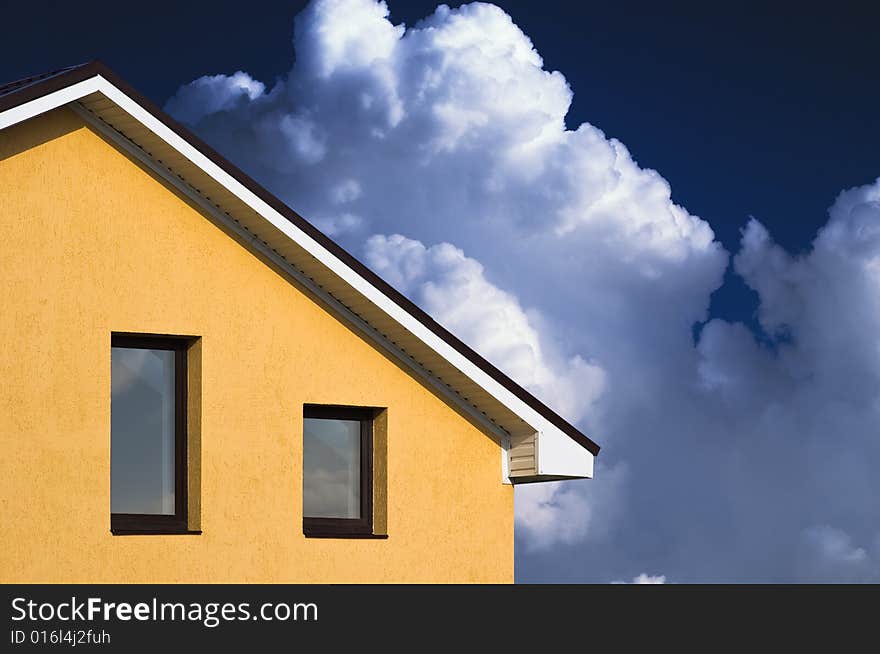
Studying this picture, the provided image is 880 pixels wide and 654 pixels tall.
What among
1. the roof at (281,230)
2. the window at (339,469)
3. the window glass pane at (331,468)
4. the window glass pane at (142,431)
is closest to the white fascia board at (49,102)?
the roof at (281,230)

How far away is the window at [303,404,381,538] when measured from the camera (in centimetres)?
1524

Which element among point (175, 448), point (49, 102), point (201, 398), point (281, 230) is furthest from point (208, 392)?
point (49, 102)

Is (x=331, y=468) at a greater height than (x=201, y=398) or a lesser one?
lesser

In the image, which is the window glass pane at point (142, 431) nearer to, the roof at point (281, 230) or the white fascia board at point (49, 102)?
the roof at point (281, 230)

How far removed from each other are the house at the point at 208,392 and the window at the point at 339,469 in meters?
0.02

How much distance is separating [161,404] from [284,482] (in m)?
1.37

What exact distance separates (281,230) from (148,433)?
227cm

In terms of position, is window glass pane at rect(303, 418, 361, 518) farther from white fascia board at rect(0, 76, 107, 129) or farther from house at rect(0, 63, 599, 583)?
white fascia board at rect(0, 76, 107, 129)

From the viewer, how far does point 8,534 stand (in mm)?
13219

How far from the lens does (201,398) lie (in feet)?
47.2

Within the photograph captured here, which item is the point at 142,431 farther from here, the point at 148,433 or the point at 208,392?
the point at 208,392
